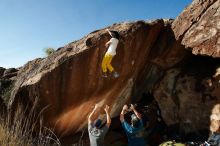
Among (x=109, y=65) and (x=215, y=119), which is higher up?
(x=109, y=65)

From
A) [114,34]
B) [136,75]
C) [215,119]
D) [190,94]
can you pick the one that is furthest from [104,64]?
[215,119]

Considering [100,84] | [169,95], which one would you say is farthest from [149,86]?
[100,84]

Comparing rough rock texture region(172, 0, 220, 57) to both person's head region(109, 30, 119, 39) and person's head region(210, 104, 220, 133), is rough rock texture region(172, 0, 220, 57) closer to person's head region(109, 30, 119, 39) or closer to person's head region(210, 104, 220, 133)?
person's head region(210, 104, 220, 133)

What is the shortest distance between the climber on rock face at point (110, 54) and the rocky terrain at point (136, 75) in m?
0.17

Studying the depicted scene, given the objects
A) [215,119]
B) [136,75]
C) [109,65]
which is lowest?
[215,119]

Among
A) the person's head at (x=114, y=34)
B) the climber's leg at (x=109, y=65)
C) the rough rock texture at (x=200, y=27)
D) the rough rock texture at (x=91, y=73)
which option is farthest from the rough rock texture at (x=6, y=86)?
the rough rock texture at (x=200, y=27)

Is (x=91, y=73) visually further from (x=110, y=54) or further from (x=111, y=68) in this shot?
(x=110, y=54)

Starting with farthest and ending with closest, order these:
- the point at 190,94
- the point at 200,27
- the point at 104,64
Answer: the point at 190,94, the point at 104,64, the point at 200,27

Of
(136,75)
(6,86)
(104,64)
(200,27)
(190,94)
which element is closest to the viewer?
(200,27)

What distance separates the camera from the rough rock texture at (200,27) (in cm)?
959

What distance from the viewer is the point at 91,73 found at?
1063 centimetres

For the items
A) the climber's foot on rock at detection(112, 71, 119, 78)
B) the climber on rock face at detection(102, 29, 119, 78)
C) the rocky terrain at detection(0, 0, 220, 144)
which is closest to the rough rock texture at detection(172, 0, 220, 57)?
the rocky terrain at detection(0, 0, 220, 144)

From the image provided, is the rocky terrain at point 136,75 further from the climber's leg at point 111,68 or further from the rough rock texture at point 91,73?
the climber's leg at point 111,68

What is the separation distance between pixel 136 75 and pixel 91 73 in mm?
1592
